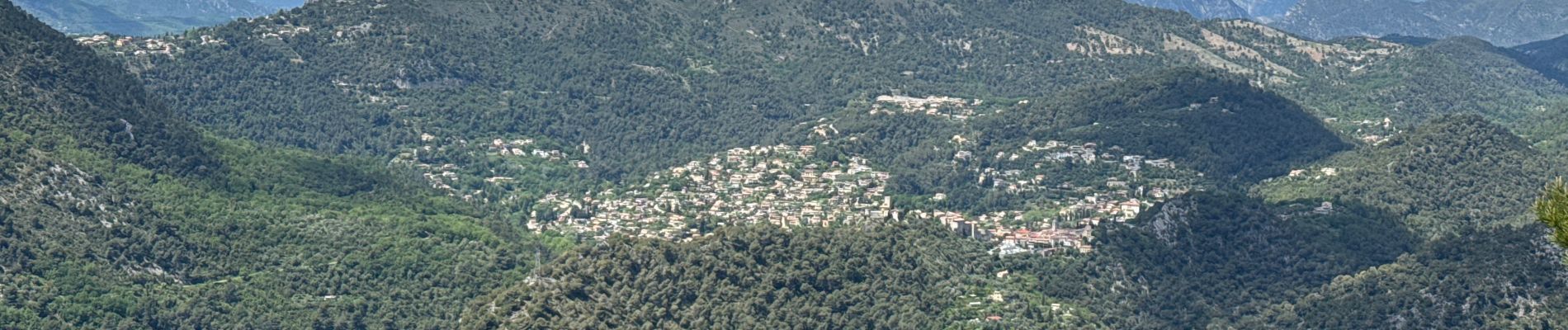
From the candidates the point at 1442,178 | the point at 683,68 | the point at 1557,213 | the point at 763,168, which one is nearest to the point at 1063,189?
the point at 1442,178

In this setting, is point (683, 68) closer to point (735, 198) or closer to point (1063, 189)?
point (735, 198)

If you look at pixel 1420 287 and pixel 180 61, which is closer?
pixel 1420 287

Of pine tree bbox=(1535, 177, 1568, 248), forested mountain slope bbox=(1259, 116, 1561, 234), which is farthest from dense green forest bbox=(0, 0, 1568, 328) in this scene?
forested mountain slope bbox=(1259, 116, 1561, 234)

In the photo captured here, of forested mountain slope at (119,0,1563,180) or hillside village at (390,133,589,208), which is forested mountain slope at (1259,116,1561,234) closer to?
forested mountain slope at (119,0,1563,180)

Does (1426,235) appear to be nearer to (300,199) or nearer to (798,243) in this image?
(798,243)

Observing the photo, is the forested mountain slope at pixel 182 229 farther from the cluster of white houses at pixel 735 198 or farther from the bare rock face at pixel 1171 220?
the bare rock face at pixel 1171 220

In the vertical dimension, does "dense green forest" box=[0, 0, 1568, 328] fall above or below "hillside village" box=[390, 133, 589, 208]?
above

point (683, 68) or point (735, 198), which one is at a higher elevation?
point (683, 68)

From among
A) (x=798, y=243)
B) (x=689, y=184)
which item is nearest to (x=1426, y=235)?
(x=798, y=243)

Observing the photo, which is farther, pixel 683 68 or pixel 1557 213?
pixel 683 68
